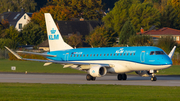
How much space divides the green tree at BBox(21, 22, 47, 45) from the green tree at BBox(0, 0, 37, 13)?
41.1m

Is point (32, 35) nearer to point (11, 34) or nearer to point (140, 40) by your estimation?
point (11, 34)

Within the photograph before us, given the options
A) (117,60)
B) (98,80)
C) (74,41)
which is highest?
(74,41)

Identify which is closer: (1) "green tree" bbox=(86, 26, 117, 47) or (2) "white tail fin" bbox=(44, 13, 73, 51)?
(2) "white tail fin" bbox=(44, 13, 73, 51)

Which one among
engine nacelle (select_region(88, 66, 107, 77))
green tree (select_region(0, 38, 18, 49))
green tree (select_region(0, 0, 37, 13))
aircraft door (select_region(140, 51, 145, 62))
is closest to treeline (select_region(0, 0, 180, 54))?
green tree (select_region(0, 38, 18, 49))

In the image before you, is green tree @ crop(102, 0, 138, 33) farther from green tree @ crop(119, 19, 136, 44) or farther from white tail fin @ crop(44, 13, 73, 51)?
white tail fin @ crop(44, 13, 73, 51)

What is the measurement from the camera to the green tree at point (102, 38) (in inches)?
3671

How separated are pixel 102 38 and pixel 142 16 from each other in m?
37.6

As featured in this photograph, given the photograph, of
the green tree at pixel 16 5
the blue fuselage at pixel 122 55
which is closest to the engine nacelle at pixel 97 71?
the blue fuselage at pixel 122 55

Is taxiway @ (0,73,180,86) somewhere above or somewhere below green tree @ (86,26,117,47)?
below

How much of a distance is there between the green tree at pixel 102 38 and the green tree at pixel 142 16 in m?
25.7

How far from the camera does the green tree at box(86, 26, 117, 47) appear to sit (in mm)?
93250

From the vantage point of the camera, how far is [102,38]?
311ft

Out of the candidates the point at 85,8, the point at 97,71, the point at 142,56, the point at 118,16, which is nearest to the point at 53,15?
the point at 85,8

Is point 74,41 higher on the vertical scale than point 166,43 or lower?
A: higher
